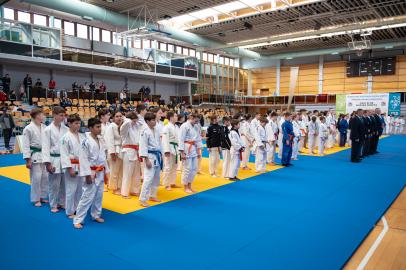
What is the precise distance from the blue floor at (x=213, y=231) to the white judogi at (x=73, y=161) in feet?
1.07

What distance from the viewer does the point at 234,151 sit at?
25.0 feet

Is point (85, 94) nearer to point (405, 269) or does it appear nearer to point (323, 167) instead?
point (323, 167)

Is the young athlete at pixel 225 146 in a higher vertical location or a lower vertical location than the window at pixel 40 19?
lower

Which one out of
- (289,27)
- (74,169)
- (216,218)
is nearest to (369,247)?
(216,218)

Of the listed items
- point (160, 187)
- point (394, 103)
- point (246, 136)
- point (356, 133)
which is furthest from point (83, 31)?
point (394, 103)

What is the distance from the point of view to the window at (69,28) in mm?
21344

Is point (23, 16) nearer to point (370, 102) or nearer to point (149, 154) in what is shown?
point (149, 154)

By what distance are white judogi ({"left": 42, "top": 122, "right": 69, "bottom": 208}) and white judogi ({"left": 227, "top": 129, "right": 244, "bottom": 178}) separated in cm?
394

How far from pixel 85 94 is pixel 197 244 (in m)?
17.8

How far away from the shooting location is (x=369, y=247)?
3.87m

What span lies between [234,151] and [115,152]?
9.50 ft

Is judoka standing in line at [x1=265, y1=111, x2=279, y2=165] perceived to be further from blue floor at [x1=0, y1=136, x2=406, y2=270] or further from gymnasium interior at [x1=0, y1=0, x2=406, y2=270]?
blue floor at [x1=0, y1=136, x2=406, y2=270]

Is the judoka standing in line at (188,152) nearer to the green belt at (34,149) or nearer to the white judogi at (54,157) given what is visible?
the white judogi at (54,157)

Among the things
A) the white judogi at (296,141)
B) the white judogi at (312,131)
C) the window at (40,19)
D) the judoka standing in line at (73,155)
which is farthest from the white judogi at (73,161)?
the window at (40,19)
